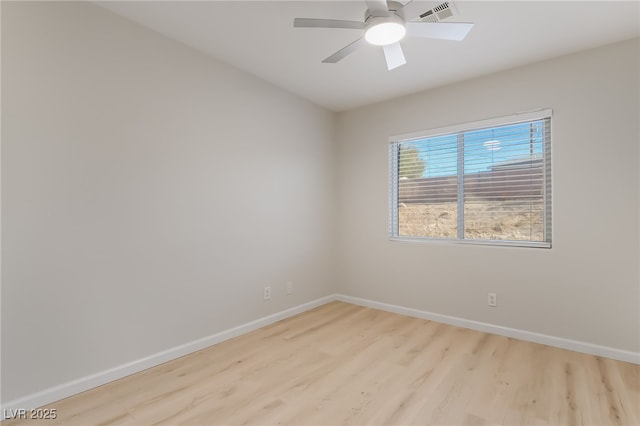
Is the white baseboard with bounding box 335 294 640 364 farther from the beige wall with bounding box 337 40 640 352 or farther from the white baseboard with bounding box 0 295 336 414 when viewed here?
the white baseboard with bounding box 0 295 336 414

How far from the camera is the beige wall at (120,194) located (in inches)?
69.3

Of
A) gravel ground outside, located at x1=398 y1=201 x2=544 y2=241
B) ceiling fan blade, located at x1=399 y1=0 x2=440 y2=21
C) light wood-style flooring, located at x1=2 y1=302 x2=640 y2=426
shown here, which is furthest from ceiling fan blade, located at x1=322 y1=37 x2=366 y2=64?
light wood-style flooring, located at x1=2 y1=302 x2=640 y2=426

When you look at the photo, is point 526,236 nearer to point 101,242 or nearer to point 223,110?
point 223,110

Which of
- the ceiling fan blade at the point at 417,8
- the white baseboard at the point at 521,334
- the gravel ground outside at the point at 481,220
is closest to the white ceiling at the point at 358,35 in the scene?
the ceiling fan blade at the point at 417,8

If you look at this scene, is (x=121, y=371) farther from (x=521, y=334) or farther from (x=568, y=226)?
(x=568, y=226)

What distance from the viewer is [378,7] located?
181 centimetres

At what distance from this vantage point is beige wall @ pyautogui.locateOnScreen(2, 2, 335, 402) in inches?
69.3

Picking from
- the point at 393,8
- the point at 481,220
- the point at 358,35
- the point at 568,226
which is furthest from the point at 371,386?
the point at 358,35

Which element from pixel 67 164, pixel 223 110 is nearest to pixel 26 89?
pixel 67 164

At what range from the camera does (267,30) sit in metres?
2.29

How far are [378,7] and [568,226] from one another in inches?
90.6

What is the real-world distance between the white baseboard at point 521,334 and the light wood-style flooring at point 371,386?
0.07m

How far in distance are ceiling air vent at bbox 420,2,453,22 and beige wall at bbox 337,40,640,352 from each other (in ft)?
4.30

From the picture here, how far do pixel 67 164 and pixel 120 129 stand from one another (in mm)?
399
